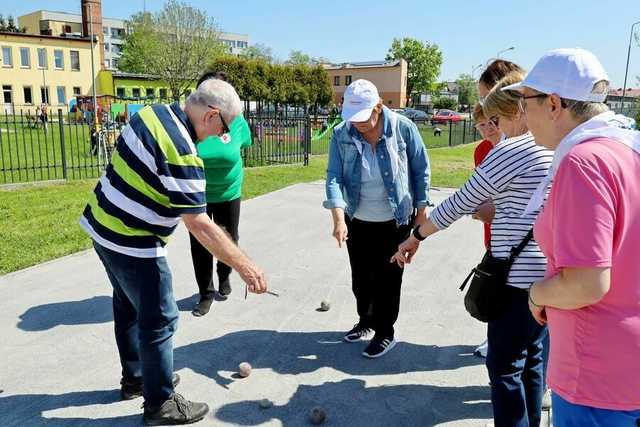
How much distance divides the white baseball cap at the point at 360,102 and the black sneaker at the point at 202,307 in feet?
7.20

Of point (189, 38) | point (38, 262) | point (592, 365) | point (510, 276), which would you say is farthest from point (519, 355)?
point (189, 38)

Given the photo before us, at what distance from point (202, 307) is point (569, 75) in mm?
3707

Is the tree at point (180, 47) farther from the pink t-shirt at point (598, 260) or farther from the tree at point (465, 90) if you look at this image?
the tree at point (465, 90)

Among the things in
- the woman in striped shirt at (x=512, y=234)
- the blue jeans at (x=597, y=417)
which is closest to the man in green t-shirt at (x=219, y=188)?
the woman in striped shirt at (x=512, y=234)

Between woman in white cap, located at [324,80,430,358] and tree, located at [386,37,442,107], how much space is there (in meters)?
74.3

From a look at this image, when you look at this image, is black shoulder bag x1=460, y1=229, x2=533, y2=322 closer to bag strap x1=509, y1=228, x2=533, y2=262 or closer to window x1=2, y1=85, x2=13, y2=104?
bag strap x1=509, y1=228, x2=533, y2=262

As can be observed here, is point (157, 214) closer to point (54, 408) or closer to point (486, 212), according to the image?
point (54, 408)

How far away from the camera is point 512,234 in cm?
239

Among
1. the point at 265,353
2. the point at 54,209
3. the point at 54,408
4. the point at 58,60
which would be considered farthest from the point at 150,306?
the point at 58,60

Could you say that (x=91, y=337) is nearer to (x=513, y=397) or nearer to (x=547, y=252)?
(x=513, y=397)

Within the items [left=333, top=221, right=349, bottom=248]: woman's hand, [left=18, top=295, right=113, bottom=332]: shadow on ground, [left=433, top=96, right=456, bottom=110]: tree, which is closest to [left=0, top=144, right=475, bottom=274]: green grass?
[left=18, top=295, right=113, bottom=332]: shadow on ground

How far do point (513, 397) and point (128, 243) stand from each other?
201 cm

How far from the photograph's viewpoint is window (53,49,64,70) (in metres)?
52.7

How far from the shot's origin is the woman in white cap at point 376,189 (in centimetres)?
355
